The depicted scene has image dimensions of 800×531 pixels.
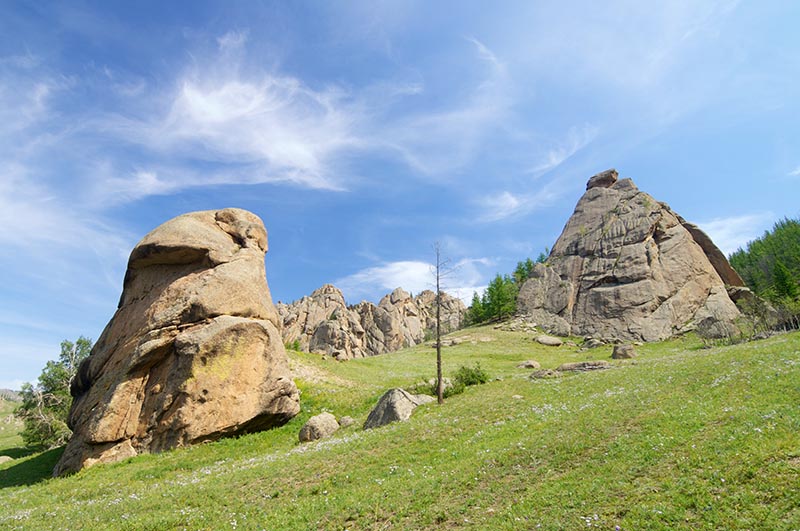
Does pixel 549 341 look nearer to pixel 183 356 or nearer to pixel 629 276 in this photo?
pixel 629 276

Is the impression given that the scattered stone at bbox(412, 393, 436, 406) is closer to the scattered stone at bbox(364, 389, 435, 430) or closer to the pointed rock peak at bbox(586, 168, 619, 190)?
the scattered stone at bbox(364, 389, 435, 430)

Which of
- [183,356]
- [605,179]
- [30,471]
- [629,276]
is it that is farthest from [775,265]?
[30,471]

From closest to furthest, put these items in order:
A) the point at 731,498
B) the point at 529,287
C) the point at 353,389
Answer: the point at 731,498 → the point at 353,389 → the point at 529,287

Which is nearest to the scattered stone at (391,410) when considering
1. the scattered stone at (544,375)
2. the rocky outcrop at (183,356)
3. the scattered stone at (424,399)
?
the scattered stone at (424,399)

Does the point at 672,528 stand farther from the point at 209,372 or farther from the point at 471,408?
the point at 209,372

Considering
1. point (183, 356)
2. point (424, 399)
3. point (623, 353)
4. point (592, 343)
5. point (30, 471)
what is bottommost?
point (30, 471)

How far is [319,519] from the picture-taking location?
13.5 meters

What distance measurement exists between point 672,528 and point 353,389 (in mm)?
37051

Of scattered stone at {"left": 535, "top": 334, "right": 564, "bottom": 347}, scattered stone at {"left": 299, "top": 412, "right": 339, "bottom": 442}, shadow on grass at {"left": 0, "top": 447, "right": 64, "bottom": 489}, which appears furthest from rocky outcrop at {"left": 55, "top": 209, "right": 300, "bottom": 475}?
scattered stone at {"left": 535, "top": 334, "right": 564, "bottom": 347}

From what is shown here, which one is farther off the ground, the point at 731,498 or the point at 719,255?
the point at 719,255

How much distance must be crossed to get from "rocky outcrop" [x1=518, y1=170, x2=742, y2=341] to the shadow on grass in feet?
293

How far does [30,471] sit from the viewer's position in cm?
3162

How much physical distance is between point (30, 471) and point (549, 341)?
82.1 meters

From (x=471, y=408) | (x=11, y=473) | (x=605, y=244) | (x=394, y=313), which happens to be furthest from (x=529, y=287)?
(x=11, y=473)
